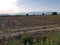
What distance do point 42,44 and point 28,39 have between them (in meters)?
6.88

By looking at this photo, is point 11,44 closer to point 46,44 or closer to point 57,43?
point 46,44

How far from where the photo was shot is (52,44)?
8.58m

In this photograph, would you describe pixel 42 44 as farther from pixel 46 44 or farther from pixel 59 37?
pixel 59 37

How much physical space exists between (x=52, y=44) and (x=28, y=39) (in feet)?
21.5

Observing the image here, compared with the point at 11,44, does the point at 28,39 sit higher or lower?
lower

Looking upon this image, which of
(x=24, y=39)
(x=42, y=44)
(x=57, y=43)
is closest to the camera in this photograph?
(x=42, y=44)

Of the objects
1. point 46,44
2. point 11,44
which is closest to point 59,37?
point 46,44

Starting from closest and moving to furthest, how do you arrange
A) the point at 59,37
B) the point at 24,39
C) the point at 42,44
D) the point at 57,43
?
the point at 42,44
the point at 57,43
the point at 59,37
the point at 24,39

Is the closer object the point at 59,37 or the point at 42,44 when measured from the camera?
the point at 42,44

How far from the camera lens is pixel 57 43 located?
8.84 metres

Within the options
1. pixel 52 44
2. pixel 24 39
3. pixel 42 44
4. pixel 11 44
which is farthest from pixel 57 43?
pixel 24 39

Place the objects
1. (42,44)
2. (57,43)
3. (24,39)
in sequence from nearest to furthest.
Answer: (42,44) < (57,43) < (24,39)

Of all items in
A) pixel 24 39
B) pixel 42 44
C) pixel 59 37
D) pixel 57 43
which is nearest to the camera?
pixel 42 44

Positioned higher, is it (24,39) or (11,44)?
(11,44)
